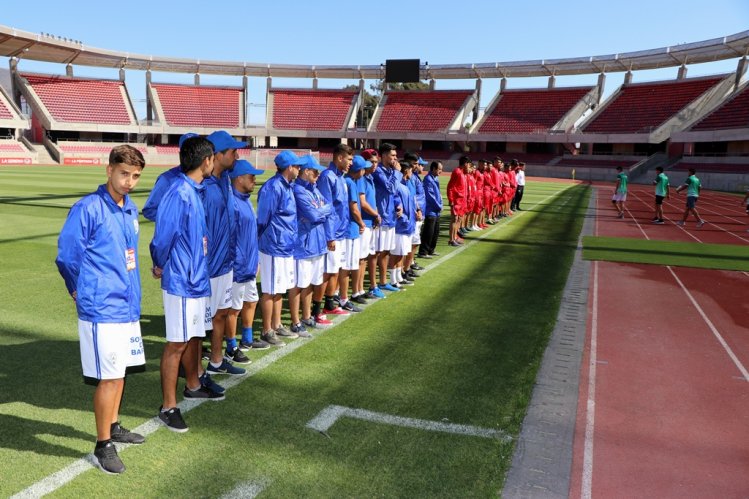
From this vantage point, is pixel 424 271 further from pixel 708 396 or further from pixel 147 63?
pixel 147 63

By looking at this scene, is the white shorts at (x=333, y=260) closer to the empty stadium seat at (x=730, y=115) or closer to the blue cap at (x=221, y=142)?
the blue cap at (x=221, y=142)

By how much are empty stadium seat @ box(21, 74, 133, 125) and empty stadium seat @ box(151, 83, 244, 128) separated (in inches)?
175

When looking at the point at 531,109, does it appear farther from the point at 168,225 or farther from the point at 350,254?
the point at 168,225

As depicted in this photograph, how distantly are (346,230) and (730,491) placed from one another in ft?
15.4

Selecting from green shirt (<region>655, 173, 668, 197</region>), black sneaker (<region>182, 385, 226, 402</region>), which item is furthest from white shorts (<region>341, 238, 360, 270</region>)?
green shirt (<region>655, 173, 668, 197</region>)

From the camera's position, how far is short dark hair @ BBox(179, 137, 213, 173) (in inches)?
153

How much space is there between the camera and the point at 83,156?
4788 centimetres

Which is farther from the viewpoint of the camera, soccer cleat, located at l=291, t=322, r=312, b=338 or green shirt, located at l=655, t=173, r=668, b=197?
green shirt, located at l=655, t=173, r=668, b=197

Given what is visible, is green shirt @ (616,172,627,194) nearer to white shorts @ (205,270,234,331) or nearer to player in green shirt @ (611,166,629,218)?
player in green shirt @ (611,166,629,218)

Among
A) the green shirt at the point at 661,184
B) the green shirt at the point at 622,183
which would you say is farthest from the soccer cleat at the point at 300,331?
the green shirt at the point at 622,183

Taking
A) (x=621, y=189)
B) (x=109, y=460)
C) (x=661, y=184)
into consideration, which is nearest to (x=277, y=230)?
(x=109, y=460)

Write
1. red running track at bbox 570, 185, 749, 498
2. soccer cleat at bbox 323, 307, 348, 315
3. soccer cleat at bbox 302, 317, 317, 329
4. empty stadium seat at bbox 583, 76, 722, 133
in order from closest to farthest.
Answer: red running track at bbox 570, 185, 749, 498 → soccer cleat at bbox 302, 317, 317, 329 → soccer cleat at bbox 323, 307, 348, 315 → empty stadium seat at bbox 583, 76, 722, 133

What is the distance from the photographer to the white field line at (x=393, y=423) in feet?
13.4

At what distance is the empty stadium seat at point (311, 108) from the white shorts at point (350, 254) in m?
56.2
